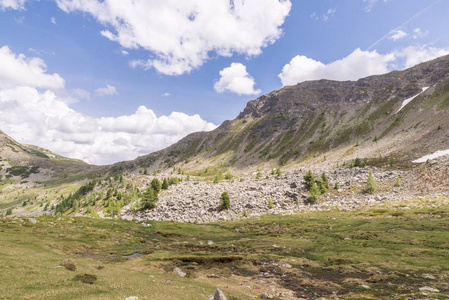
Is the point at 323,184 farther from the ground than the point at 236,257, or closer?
farther from the ground

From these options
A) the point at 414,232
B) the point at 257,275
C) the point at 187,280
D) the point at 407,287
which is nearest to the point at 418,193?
the point at 414,232

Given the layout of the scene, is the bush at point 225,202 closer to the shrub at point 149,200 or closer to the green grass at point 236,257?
the green grass at point 236,257

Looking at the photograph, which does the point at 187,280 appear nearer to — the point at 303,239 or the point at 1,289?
the point at 1,289

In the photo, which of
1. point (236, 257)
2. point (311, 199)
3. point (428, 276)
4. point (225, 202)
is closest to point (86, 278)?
point (236, 257)

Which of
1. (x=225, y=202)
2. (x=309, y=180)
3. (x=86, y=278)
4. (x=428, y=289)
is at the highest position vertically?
(x=309, y=180)

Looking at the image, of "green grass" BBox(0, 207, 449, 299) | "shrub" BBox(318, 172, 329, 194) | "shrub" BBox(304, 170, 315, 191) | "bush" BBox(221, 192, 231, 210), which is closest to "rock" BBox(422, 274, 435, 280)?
"green grass" BBox(0, 207, 449, 299)

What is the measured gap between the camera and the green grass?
2245 cm

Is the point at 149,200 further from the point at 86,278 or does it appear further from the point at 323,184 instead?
the point at 86,278

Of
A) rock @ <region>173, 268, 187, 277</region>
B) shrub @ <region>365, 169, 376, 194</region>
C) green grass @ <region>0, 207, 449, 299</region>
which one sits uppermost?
shrub @ <region>365, 169, 376, 194</region>

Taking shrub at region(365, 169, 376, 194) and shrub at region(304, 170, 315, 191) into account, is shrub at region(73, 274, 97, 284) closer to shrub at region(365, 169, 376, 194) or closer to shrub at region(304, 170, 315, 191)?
shrub at region(304, 170, 315, 191)

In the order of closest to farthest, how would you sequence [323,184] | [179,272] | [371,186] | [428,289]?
1. [428,289]
2. [179,272]
3. [371,186]
4. [323,184]

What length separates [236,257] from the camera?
126 feet

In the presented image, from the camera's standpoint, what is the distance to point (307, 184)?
99812mm

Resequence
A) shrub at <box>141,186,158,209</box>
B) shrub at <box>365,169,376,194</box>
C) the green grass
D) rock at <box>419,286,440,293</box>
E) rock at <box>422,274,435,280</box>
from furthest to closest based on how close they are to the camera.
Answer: shrub at <box>141,186,158,209</box>
shrub at <box>365,169,376,194</box>
rock at <box>422,274,435,280</box>
rock at <box>419,286,440,293</box>
the green grass
